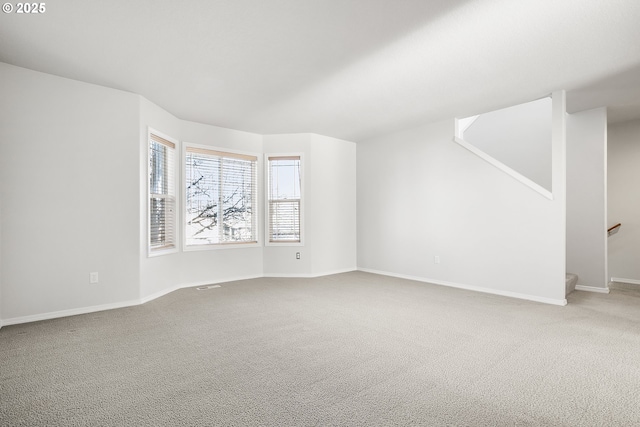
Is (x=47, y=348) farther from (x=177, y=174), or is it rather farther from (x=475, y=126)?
(x=475, y=126)

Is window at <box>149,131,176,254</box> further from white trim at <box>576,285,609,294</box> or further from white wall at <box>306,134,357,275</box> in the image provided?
white trim at <box>576,285,609,294</box>

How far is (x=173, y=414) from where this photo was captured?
174 cm

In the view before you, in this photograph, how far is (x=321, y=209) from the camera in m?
5.98

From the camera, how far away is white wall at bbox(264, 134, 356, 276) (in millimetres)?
5809

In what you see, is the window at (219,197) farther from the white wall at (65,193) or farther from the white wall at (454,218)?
the white wall at (454,218)

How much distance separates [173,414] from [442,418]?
144 cm

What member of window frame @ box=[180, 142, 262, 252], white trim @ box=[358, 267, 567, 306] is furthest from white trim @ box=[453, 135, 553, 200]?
window frame @ box=[180, 142, 262, 252]

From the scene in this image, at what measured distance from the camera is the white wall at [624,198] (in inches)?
208

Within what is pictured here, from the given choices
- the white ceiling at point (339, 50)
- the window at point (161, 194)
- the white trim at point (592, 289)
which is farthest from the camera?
the white trim at point (592, 289)

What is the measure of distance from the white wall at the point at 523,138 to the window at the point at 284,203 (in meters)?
3.55

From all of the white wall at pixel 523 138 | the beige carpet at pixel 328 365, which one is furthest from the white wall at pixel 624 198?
the beige carpet at pixel 328 365

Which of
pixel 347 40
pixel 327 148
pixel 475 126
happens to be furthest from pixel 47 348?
pixel 475 126

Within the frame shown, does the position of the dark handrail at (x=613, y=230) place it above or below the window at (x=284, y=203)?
below

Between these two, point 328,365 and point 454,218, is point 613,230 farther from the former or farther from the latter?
point 328,365
